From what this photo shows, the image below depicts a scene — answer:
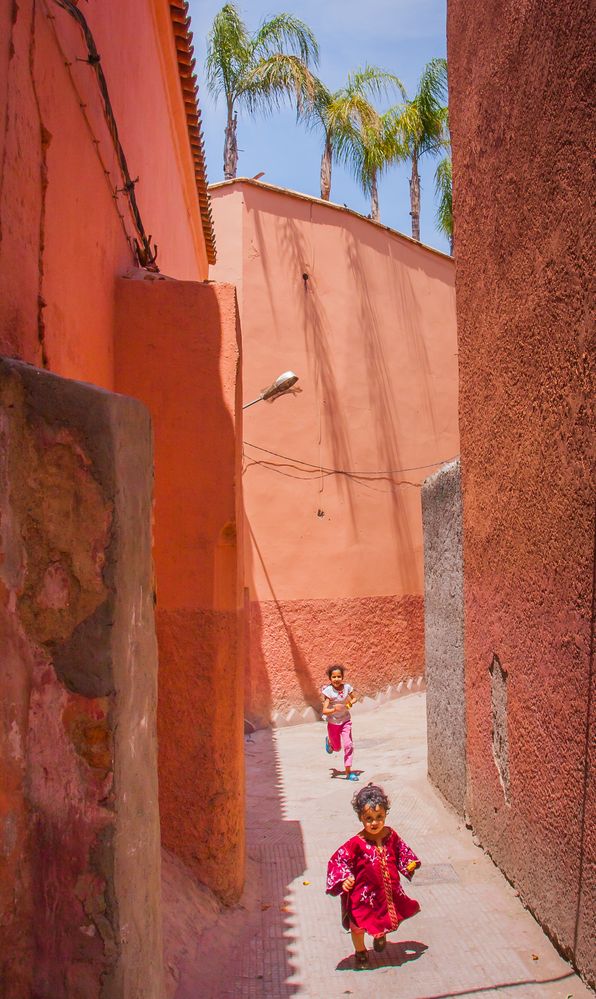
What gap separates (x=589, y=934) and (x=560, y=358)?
2584 mm

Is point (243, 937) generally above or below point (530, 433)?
below

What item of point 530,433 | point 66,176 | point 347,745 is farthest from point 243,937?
point 347,745

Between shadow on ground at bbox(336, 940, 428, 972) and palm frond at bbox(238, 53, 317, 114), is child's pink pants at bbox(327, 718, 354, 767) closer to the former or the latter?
shadow on ground at bbox(336, 940, 428, 972)

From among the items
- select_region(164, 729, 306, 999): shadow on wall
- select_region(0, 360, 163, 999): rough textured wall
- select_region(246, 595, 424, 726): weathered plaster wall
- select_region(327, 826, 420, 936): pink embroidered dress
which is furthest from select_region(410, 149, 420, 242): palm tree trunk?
select_region(0, 360, 163, 999): rough textured wall

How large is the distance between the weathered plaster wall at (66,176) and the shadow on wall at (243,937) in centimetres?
264

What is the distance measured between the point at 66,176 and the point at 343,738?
618 centimetres

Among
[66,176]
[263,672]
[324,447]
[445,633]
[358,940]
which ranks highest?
[324,447]

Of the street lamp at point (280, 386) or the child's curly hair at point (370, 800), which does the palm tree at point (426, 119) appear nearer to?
the street lamp at point (280, 386)

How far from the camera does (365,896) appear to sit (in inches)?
179

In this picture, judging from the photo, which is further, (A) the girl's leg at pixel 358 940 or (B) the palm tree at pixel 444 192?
(B) the palm tree at pixel 444 192

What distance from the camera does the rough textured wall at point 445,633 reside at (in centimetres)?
647

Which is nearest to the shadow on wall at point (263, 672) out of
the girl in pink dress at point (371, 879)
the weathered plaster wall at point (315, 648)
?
the weathered plaster wall at point (315, 648)

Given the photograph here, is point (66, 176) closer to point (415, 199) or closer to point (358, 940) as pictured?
point (358, 940)

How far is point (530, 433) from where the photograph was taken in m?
4.79
